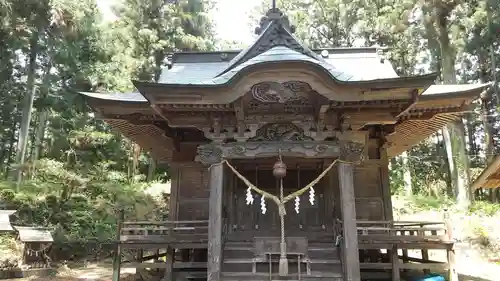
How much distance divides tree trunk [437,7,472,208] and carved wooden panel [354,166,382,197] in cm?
1163

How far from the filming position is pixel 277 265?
24.7ft

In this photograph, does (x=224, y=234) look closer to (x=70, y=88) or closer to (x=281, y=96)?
(x=281, y=96)

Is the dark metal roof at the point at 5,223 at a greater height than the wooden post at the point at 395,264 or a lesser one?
greater

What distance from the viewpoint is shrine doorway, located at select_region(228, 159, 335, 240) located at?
355 inches

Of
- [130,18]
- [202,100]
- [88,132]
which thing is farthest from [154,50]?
[202,100]

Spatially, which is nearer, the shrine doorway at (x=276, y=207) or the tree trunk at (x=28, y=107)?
the shrine doorway at (x=276, y=207)

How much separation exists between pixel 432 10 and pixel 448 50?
2.28 metres

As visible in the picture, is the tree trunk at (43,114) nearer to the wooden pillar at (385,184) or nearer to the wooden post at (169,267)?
the wooden post at (169,267)

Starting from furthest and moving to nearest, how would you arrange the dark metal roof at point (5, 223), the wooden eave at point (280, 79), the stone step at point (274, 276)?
the dark metal roof at point (5, 223) < the stone step at point (274, 276) < the wooden eave at point (280, 79)

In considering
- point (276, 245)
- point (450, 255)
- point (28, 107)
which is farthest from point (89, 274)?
point (28, 107)

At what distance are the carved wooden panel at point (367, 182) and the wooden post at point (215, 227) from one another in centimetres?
389

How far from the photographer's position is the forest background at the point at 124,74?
16.8 meters

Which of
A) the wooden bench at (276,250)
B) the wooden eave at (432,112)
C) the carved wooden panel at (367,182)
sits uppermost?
the wooden eave at (432,112)

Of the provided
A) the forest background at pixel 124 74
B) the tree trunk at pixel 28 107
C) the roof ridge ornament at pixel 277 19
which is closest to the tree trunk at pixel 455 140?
the forest background at pixel 124 74
